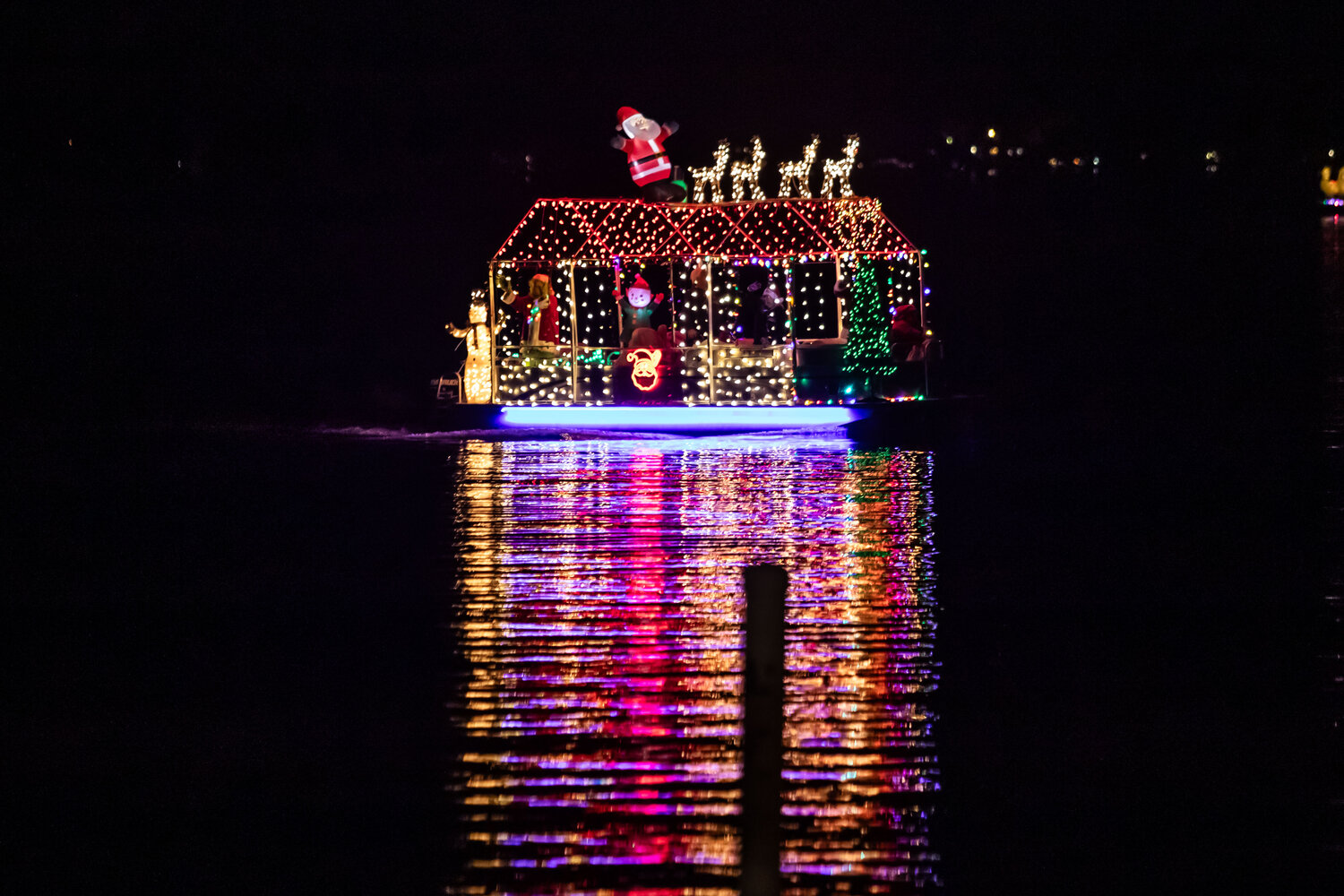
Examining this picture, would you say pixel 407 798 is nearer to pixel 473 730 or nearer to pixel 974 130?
pixel 473 730

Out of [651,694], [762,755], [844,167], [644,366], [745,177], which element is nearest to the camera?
[762,755]

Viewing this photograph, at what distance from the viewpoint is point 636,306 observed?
16375mm

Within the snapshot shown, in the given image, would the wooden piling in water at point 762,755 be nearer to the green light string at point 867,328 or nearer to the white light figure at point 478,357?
the green light string at point 867,328

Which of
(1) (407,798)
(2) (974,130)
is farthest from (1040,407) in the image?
(2) (974,130)

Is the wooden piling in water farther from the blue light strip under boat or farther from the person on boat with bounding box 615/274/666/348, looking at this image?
the blue light strip under boat

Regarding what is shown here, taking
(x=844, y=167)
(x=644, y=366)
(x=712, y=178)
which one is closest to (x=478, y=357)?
(x=644, y=366)

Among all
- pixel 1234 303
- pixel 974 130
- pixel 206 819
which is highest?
pixel 974 130

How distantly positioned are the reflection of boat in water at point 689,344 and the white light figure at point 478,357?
37mm

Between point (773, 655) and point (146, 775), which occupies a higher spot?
point (773, 655)

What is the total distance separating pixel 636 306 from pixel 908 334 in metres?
3.39

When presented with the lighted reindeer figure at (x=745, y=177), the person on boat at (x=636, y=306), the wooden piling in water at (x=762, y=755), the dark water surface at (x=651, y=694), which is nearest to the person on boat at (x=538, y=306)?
the person on boat at (x=636, y=306)

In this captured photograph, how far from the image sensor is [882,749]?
503 centimetres

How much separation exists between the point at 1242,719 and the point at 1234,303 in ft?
86.9

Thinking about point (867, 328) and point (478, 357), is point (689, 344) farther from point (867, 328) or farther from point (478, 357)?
point (478, 357)
